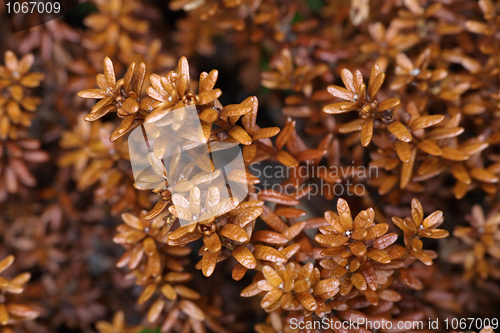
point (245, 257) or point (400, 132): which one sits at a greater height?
point (400, 132)

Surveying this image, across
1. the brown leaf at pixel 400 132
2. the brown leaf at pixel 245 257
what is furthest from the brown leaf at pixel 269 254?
the brown leaf at pixel 400 132

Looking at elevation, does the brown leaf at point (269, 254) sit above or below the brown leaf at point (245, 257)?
below

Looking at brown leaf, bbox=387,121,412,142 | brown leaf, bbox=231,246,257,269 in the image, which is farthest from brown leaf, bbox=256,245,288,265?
brown leaf, bbox=387,121,412,142

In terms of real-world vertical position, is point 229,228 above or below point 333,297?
above

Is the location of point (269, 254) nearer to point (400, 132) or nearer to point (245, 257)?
point (245, 257)

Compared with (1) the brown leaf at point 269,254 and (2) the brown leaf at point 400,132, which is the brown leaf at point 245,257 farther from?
(2) the brown leaf at point 400,132

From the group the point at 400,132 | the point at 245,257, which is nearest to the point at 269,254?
the point at 245,257

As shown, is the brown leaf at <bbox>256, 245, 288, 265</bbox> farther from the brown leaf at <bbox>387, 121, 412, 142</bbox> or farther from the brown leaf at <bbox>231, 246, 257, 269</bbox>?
the brown leaf at <bbox>387, 121, 412, 142</bbox>

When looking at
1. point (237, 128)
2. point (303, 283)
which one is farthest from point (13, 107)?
point (303, 283)

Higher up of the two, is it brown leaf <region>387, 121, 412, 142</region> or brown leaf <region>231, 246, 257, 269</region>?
brown leaf <region>387, 121, 412, 142</region>

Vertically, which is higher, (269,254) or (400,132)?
(400,132)

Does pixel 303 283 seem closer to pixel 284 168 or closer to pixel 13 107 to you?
pixel 284 168
